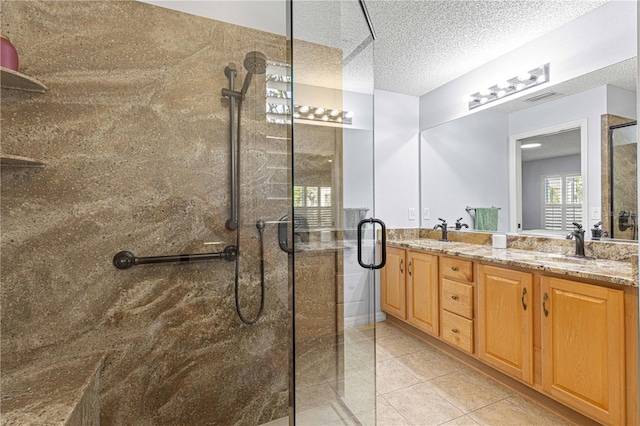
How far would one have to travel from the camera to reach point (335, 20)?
4.42 feet

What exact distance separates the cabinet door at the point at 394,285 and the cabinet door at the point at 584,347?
4.12 feet

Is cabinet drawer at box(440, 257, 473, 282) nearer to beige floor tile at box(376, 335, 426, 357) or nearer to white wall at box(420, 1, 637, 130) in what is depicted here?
beige floor tile at box(376, 335, 426, 357)

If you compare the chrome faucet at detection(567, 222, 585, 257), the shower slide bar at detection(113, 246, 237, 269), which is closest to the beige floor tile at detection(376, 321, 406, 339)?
the chrome faucet at detection(567, 222, 585, 257)

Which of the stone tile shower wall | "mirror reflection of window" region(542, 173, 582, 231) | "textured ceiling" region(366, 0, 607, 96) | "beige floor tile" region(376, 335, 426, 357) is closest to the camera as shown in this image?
the stone tile shower wall

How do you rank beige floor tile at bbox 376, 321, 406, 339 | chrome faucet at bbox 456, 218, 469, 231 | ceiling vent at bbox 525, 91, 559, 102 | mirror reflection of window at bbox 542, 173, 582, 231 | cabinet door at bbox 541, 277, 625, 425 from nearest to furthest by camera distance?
cabinet door at bbox 541, 277, 625, 425
mirror reflection of window at bbox 542, 173, 582, 231
ceiling vent at bbox 525, 91, 559, 102
beige floor tile at bbox 376, 321, 406, 339
chrome faucet at bbox 456, 218, 469, 231

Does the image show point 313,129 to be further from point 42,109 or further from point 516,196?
point 516,196

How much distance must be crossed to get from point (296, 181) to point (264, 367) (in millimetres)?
1149

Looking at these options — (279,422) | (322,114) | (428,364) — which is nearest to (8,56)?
(322,114)

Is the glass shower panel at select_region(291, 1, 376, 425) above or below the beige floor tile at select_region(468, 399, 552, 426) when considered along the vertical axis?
above

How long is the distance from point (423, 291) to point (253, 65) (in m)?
2.23

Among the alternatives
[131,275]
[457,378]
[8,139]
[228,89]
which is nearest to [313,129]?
[228,89]

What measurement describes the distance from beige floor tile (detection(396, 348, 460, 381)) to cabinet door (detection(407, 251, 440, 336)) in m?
0.18

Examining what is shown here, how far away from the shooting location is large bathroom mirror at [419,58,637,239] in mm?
1970

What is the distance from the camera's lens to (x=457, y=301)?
225 cm
